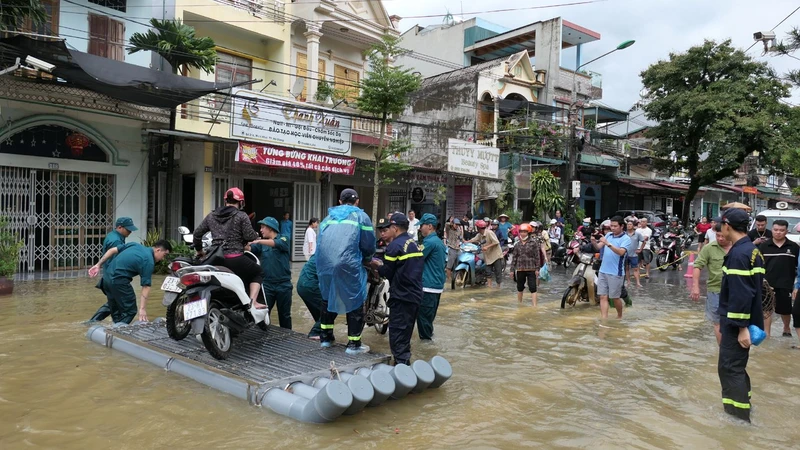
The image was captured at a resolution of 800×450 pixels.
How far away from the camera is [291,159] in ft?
48.0

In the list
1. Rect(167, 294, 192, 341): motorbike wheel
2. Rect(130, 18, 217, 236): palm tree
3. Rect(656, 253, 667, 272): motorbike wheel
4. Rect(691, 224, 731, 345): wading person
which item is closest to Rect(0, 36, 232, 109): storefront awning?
Rect(130, 18, 217, 236): palm tree

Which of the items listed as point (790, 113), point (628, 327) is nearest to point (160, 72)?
point (628, 327)

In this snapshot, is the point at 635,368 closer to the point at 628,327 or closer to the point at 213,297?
the point at 628,327

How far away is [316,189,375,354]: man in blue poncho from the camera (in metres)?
5.37

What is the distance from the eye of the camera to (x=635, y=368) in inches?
238

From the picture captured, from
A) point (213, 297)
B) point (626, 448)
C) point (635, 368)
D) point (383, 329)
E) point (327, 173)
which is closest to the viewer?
point (626, 448)

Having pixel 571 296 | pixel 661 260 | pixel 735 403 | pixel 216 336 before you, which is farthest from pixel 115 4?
pixel 661 260

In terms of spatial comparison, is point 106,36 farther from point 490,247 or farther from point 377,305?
point 377,305

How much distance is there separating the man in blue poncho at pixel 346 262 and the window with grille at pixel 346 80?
12.5 meters

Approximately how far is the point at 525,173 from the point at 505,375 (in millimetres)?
17386

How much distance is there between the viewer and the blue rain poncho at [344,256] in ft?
17.6

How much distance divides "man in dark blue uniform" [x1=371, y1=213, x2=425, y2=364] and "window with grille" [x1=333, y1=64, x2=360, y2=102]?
12735 millimetres

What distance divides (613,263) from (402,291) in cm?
437

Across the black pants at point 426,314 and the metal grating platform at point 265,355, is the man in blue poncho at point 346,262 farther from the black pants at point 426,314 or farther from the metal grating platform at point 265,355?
the black pants at point 426,314
